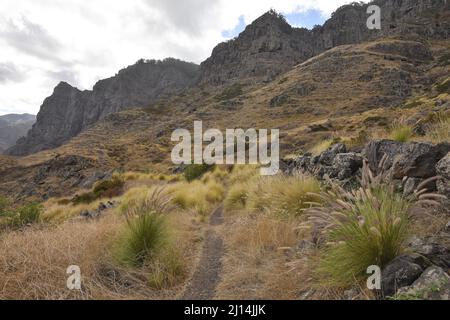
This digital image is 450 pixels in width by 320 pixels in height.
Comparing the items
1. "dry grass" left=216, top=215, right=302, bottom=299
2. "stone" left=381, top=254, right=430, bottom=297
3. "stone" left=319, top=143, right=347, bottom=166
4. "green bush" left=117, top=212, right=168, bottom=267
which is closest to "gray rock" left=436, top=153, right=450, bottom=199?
"stone" left=381, top=254, right=430, bottom=297

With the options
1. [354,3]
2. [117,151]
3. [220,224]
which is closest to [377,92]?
[117,151]

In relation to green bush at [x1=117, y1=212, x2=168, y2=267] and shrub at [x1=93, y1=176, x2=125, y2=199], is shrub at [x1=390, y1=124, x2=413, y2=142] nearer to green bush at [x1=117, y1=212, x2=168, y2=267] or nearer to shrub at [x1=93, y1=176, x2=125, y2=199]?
green bush at [x1=117, y1=212, x2=168, y2=267]

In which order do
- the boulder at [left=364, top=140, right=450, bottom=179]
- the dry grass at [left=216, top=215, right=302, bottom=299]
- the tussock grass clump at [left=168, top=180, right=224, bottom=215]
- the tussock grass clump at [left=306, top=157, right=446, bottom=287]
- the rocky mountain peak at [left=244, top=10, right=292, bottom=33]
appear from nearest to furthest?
the tussock grass clump at [left=306, top=157, right=446, bottom=287] → the dry grass at [left=216, top=215, right=302, bottom=299] → the boulder at [left=364, top=140, right=450, bottom=179] → the tussock grass clump at [left=168, top=180, right=224, bottom=215] → the rocky mountain peak at [left=244, top=10, right=292, bottom=33]

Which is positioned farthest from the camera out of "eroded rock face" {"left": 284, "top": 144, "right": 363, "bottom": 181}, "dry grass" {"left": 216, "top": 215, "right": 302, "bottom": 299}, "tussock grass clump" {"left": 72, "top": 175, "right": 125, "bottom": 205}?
"tussock grass clump" {"left": 72, "top": 175, "right": 125, "bottom": 205}

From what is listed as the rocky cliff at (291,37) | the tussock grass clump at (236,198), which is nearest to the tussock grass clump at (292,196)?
the tussock grass clump at (236,198)

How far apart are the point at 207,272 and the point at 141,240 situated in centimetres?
108

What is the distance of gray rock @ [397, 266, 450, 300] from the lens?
2.72m

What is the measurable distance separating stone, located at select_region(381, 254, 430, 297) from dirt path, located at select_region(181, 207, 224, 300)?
6.69ft

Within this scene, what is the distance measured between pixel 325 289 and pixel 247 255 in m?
1.91

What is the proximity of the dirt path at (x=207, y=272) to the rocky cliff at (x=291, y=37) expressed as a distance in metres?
112

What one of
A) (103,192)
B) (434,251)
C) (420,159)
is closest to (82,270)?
(434,251)

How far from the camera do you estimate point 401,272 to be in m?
3.12

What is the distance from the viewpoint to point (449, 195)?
4.15 meters

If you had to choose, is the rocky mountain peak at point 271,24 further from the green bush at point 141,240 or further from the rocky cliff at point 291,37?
the green bush at point 141,240
